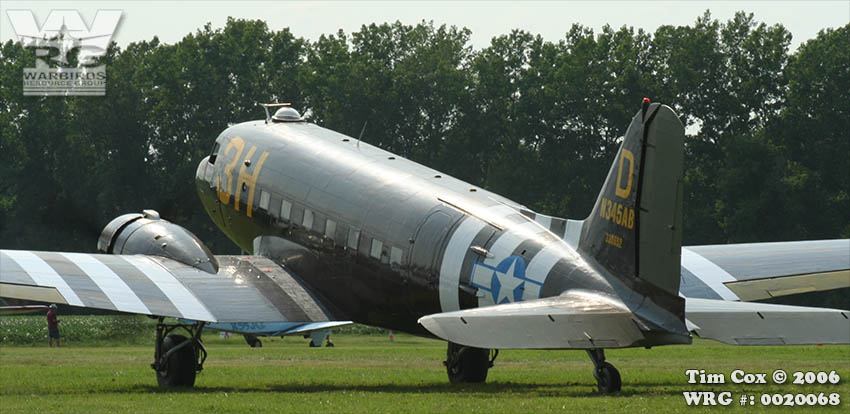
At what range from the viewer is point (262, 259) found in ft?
85.8

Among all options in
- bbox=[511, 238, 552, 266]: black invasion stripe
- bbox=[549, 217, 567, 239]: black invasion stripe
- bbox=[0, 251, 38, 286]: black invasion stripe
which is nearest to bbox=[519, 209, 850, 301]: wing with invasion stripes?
bbox=[549, 217, 567, 239]: black invasion stripe

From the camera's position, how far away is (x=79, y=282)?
21688 millimetres

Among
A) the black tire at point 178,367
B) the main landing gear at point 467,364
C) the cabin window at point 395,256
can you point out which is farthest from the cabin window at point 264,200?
the main landing gear at point 467,364

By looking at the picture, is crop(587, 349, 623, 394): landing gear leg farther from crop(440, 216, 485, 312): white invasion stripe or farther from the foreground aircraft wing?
crop(440, 216, 485, 312): white invasion stripe

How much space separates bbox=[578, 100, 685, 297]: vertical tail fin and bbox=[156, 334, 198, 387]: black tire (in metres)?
8.66

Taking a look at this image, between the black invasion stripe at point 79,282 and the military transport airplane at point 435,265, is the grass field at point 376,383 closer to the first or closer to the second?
the military transport airplane at point 435,265

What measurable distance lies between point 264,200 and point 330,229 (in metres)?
2.78

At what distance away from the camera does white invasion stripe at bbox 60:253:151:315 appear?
21.4 m

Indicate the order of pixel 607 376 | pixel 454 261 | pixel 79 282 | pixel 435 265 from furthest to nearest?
pixel 79 282 → pixel 435 265 → pixel 454 261 → pixel 607 376

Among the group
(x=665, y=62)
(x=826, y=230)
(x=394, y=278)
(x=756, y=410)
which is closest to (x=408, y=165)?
(x=394, y=278)

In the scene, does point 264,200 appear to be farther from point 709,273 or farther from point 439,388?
point 709,273

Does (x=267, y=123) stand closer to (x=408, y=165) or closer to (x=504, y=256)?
(x=408, y=165)

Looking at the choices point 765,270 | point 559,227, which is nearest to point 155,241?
Answer: point 559,227

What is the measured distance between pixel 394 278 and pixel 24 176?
74580mm
